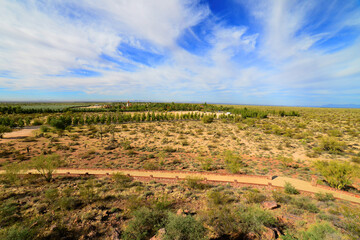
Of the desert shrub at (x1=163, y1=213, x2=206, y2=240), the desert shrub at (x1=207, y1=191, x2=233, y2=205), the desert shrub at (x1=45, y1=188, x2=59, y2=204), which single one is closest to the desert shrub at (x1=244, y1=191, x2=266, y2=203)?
the desert shrub at (x1=207, y1=191, x2=233, y2=205)

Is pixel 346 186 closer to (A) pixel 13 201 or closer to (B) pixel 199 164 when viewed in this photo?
(B) pixel 199 164

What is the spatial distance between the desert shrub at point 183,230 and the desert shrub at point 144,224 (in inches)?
33.3

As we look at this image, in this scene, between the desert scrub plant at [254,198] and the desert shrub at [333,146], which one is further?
the desert shrub at [333,146]

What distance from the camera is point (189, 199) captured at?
34.8ft

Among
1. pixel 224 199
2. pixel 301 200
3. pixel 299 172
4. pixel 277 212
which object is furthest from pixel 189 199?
pixel 299 172

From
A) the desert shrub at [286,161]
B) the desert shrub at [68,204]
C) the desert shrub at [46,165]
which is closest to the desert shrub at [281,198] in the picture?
the desert shrub at [286,161]

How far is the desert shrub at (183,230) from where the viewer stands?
22.5 ft

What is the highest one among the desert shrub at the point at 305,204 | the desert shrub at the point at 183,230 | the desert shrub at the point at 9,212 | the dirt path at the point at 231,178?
the desert shrub at the point at 183,230

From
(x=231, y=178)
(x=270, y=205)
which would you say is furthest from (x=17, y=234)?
(x=231, y=178)

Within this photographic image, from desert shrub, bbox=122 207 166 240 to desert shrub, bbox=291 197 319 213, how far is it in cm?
958

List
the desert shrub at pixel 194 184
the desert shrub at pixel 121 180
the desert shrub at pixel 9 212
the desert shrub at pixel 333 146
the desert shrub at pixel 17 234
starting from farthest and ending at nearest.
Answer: the desert shrub at pixel 333 146, the desert shrub at pixel 121 180, the desert shrub at pixel 194 184, the desert shrub at pixel 9 212, the desert shrub at pixel 17 234

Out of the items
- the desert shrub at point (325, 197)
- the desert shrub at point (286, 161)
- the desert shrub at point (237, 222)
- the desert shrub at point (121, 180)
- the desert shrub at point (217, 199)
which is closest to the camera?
the desert shrub at point (237, 222)

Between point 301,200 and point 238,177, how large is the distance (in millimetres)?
5071

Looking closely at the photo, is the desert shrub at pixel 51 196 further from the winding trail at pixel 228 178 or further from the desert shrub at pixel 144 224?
the desert shrub at pixel 144 224
